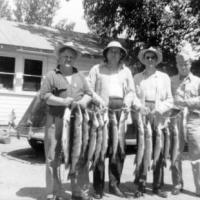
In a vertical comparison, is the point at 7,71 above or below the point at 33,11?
below

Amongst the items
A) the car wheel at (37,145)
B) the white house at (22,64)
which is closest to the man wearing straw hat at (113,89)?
the car wheel at (37,145)

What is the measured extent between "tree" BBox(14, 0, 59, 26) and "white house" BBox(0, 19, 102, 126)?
31.8 metres

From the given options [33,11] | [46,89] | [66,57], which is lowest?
[46,89]

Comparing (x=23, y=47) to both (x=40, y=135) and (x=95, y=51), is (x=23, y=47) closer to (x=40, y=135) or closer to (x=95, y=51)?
(x=95, y=51)

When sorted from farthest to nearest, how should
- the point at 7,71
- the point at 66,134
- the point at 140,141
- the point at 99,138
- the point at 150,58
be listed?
the point at 7,71 → the point at 150,58 → the point at 140,141 → the point at 99,138 → the point at 66,134

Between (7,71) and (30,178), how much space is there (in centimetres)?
712

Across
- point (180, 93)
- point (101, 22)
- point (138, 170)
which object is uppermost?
point (101, 22)

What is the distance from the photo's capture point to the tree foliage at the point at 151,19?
13.5 meters

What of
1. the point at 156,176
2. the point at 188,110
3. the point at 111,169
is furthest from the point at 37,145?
the point at 188,110

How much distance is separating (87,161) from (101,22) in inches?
457

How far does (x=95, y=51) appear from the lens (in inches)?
582

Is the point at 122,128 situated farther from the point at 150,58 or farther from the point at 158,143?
the point at 150,58

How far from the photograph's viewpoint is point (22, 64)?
44.0 feet

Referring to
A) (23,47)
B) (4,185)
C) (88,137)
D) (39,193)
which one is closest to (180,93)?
(88,137)
